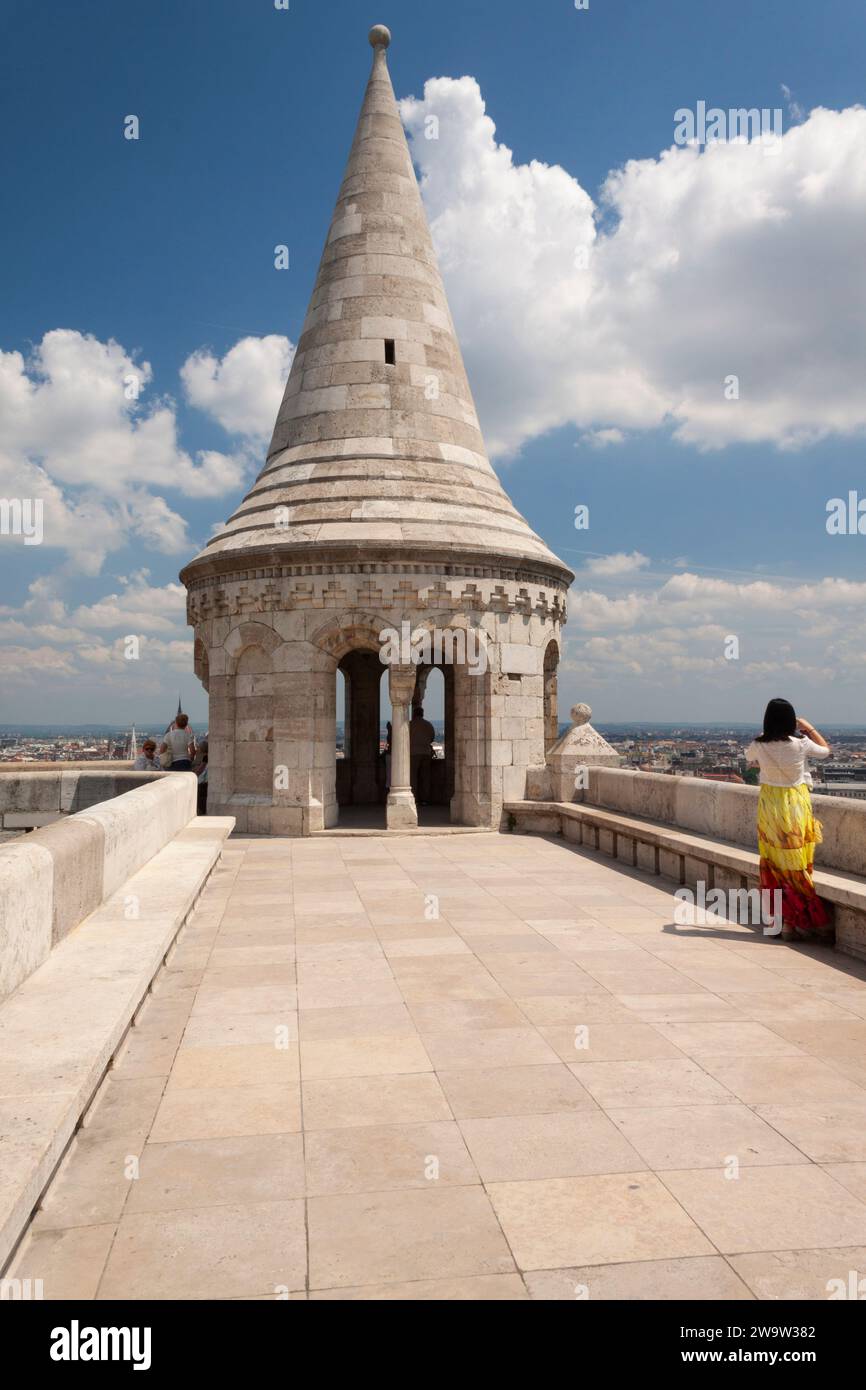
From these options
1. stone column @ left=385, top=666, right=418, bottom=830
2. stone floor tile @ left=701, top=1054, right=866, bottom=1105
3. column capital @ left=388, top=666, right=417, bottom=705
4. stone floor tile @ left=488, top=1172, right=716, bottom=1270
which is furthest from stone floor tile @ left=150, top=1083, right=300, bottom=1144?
column capital @ left=388, top=666, right=417, bottom=705

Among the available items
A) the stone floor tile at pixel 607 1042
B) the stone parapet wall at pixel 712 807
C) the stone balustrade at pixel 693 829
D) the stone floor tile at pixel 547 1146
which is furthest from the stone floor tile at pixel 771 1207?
the stone parapet wall at pixel 712 807

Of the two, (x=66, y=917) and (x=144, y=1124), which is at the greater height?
(x=66, y=917)

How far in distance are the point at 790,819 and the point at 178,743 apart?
29.8 feet

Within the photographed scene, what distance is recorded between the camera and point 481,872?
9992 mm

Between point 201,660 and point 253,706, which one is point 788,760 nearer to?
point 253,706

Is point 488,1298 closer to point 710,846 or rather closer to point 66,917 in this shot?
point 66,917

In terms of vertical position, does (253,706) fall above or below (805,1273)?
above

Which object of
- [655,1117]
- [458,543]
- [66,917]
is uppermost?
[458,543]

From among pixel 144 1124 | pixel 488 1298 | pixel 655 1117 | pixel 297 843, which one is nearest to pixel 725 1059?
pixel 655 1117

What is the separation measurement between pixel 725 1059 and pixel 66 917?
11.3ft

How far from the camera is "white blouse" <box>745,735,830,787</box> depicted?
22.5ft

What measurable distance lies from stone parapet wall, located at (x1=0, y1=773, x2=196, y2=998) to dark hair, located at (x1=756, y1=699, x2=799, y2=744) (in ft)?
15.0

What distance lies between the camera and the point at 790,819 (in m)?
6.74

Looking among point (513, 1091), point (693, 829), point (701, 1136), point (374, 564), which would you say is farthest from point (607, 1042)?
point (374, 564)
